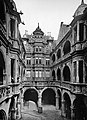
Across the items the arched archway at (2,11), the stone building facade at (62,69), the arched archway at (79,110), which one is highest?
the arched archway at (2,11)

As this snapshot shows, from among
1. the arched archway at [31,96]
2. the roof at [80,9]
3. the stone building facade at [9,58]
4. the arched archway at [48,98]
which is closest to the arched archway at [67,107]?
the arched archway at [48,98]

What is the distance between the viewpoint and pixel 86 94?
389 inches

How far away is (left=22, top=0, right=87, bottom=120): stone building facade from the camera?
36.7 ft

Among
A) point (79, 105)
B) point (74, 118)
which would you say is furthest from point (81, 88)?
point (74, 118)

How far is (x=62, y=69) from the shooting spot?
16969 millimetres

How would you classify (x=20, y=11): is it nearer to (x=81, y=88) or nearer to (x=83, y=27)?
(x=83, y=27)

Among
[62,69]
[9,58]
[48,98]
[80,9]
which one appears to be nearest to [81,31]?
[80,9]

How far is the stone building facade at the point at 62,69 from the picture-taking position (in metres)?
11.2

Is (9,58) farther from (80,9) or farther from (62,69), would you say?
(62,69)

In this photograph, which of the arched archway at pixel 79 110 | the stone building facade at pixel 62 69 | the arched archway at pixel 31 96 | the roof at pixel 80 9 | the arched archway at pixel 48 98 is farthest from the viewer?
the arched archway at pixel 48 98

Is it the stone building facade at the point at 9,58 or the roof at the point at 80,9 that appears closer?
the stone building facade at the point at 9,58

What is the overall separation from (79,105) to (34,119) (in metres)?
7.30

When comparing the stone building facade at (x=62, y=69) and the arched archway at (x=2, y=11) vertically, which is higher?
the arched archway at (x=2, y=11)

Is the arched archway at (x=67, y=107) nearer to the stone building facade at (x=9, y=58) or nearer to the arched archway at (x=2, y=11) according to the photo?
the stone building facade at (x=9, y=58)
